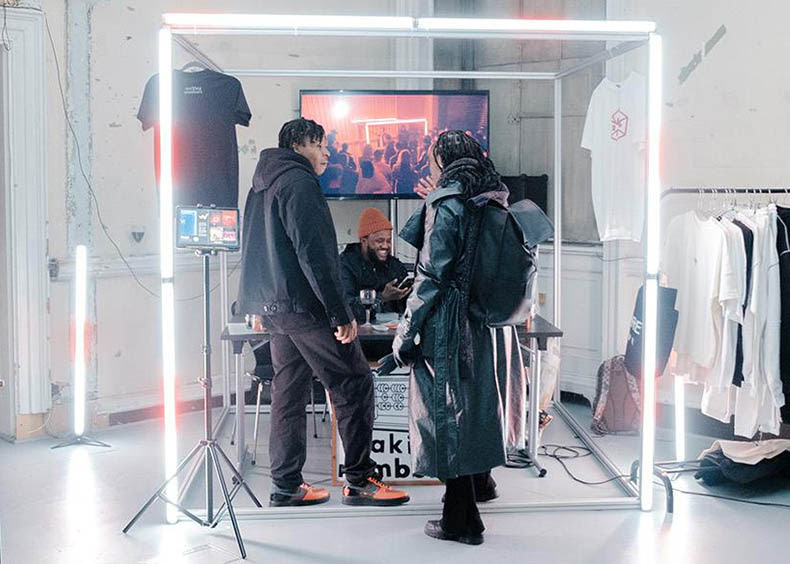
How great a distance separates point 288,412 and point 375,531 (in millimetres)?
620

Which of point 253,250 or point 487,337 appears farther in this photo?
point 253,250

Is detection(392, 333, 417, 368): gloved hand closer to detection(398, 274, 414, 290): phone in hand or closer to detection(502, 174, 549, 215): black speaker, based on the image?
detection(398, 274, 414, 290): phone in hand

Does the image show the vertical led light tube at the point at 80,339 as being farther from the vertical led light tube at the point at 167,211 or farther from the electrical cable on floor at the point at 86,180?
the vertical led light tube at the point at 167,211

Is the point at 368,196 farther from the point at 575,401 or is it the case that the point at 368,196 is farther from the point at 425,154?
the point at 575,401

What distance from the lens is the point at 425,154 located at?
21.9ft

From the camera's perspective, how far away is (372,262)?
580 cm

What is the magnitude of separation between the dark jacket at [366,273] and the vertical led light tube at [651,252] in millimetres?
1663

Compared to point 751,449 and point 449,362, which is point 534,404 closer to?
point 751,449

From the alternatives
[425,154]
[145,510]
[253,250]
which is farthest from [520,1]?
[145,510]

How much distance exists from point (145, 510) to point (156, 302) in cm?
216

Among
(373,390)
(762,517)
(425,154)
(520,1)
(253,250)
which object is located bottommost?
(762,517)

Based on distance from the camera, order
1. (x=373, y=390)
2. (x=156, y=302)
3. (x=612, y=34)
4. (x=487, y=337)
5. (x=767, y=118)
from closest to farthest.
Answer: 1. (x=487, y=337)
2. (x=612, y=34)
3. (x=373, y=390)
4. (x=767, y=118)
5. (x=156, y=302)

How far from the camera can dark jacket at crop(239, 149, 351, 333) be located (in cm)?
409

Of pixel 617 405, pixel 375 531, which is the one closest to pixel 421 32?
pixel 375 531
